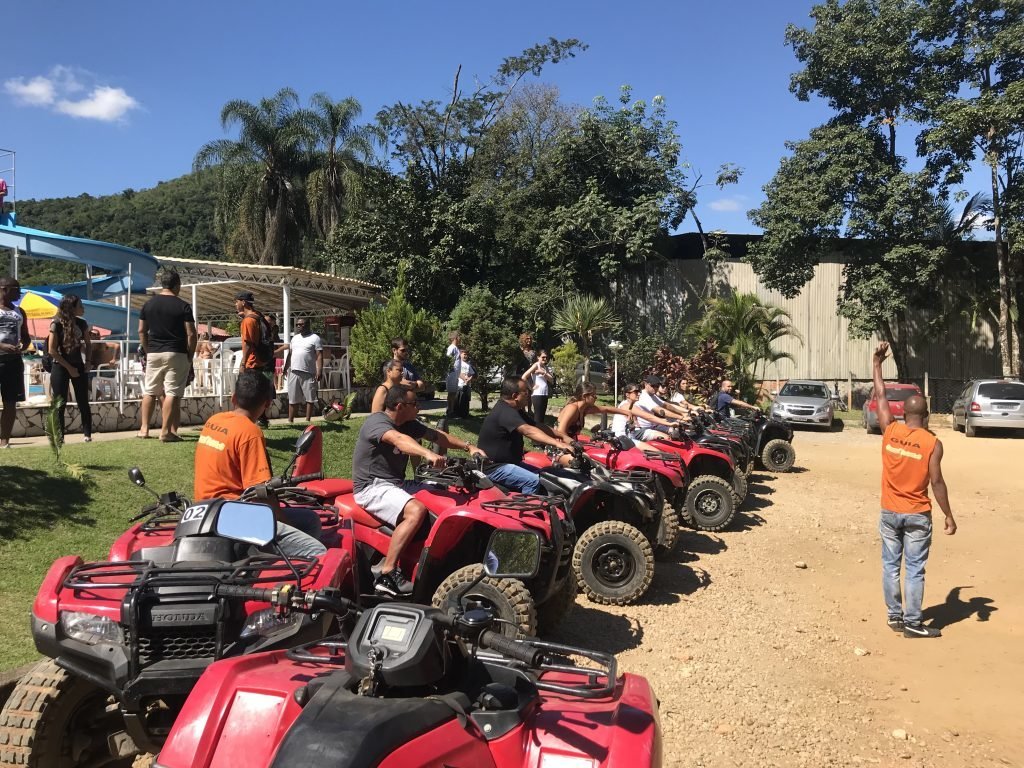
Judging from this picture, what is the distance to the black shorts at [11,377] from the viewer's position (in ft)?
23.8

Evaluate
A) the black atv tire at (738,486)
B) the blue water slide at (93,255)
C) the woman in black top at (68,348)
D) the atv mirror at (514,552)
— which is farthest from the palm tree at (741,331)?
the atv mirror at (514,552)

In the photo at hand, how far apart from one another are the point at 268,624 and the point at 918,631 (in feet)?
16.4

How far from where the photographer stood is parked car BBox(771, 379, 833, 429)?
21.7 meters

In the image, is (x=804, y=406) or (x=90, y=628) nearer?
(x=90, y=628)

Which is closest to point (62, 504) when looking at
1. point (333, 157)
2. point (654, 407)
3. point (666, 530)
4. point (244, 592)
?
point (244, 592)

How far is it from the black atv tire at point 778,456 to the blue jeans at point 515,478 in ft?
29.4

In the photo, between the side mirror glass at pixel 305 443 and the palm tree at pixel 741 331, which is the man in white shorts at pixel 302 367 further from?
the palm tree at pixel 741 331

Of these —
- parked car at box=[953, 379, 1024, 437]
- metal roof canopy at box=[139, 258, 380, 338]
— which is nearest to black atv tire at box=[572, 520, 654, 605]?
metal roof canopy at box=[139, 258, 380, 338]

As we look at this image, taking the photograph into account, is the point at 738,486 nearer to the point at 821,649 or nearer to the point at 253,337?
the point at 821,649

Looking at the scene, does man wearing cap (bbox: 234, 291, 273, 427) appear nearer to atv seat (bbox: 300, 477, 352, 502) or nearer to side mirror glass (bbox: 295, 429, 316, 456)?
atv seat (bbox: 300, 477, 352, 502)

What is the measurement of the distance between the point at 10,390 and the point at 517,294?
1904cm

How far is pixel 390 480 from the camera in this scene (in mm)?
5043

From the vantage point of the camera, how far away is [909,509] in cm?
597

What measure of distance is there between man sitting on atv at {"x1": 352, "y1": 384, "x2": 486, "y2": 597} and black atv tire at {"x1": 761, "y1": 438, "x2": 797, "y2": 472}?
980cm
